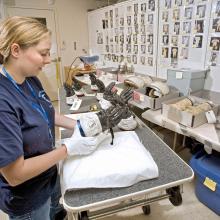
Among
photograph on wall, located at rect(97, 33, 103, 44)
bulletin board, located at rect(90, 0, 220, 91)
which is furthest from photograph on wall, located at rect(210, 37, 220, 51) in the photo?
photograph on wall, located at rect(97, 33, 103, 44)

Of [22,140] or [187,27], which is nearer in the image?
[22,140]

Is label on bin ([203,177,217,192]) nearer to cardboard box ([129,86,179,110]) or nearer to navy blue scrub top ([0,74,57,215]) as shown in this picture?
cardboard box ([129,86,179,110])

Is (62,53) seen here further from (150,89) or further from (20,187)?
(20,187)

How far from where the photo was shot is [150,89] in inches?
81.5

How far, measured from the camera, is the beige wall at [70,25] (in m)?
4.28

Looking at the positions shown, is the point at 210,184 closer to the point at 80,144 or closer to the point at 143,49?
the point at 80,144

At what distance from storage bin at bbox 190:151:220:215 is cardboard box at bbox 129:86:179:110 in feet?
1.96

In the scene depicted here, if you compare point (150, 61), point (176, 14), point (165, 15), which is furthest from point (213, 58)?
point (150, 61)

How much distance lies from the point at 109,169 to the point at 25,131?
0.38 metres

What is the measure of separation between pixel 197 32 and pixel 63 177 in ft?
6.61

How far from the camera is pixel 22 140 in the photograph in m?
0.75

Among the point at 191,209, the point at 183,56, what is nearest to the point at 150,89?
the point at 183,56

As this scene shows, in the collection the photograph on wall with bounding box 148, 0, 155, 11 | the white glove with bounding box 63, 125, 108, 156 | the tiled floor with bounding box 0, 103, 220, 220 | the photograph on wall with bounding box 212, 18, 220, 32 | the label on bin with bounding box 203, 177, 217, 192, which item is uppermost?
the photograph on wall with bounding box 148, 0, 155, 11

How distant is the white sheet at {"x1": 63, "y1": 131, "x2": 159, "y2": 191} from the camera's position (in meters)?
0.82
